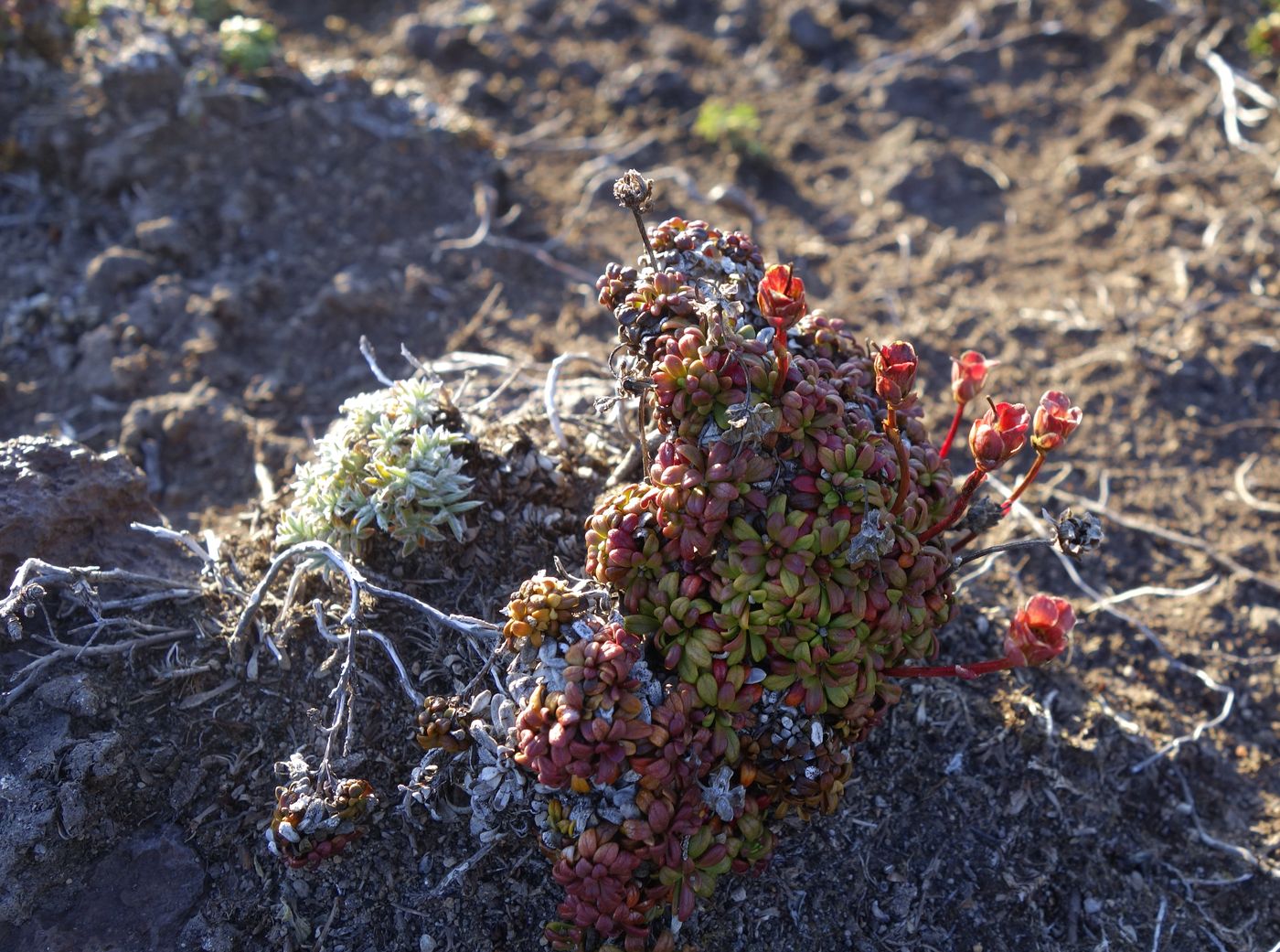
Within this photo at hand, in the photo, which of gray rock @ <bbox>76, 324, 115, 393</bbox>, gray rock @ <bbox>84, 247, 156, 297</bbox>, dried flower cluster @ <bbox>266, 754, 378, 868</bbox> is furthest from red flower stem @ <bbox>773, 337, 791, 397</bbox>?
gray rock @ <bbox>84, 247, 156, 297</bbox>

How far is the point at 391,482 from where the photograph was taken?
8.72 feet

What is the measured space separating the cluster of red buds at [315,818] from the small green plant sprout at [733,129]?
414 cm

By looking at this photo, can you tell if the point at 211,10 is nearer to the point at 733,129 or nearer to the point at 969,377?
the point at 733,129

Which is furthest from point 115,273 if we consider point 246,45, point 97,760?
point 97,760

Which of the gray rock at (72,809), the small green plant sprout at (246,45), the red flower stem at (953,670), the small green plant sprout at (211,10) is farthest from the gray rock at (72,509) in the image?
the small green plant sprout at (211,10)

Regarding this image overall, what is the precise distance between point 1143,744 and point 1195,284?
2.48 metres

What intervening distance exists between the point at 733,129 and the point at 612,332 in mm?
1678

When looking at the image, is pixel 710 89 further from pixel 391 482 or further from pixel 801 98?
pixel 391 482

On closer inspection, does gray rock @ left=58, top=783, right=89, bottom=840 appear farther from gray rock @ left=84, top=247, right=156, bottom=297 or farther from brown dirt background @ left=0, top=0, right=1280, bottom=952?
gray rock @ left=84, top=247, right=156, bottom=297

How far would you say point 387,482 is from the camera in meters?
2.68

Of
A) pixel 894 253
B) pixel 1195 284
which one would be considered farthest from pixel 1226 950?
pixel 894 253

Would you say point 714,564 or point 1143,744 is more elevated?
point 714,564

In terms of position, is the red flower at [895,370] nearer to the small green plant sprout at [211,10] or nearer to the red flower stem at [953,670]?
the red flower stem at [953,670]

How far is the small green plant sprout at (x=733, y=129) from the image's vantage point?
17.6 feet
